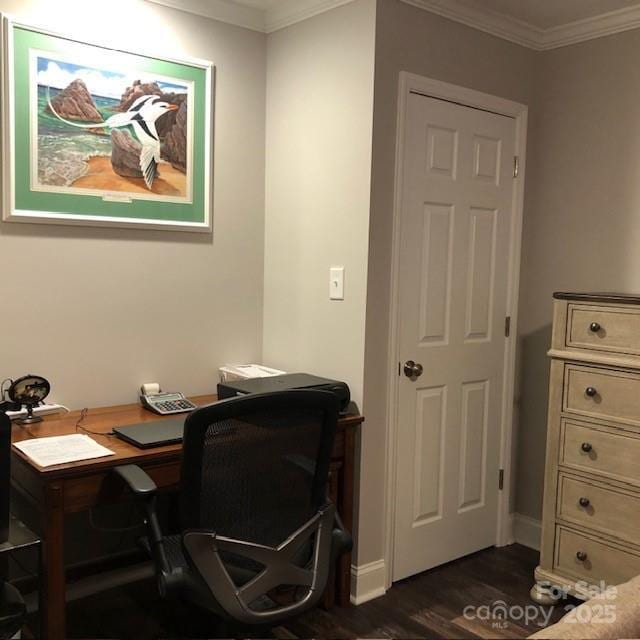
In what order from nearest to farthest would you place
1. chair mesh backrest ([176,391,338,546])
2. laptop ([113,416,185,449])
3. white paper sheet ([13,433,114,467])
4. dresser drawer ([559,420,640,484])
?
chair mesh backrest ([176,391,338,546]) < white paper sheet ([13,433,114,467]) < laptop ([113,416,185,449]) < dresser drawer ([559,420,640,484])

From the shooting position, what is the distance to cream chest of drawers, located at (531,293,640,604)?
8.52 feet

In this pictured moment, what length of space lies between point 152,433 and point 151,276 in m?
0.81

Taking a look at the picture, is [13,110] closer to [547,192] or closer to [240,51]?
[240,51]

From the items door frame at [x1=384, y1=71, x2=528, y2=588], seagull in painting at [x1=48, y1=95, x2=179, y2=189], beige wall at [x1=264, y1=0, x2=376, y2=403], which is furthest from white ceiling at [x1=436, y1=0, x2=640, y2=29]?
seagull in painting at [x1=48, y1=95, x2=179, y2=189]

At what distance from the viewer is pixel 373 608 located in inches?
110

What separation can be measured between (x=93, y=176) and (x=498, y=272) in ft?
5.90

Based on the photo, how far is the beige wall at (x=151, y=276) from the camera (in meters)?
2.65

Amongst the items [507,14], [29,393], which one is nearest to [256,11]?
[507,14]

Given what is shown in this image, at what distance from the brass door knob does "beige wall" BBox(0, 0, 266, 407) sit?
0.75 metres

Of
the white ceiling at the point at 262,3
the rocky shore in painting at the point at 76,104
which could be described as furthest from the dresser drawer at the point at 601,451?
the rocky shore in painting at the point at 76,104

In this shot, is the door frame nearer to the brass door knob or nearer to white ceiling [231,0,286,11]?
the brass door knob

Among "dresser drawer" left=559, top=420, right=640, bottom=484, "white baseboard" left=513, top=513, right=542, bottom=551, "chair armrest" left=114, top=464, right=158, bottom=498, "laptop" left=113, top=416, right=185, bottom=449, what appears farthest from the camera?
"white baseboard" left=513, top=513, right=542, bottom=551

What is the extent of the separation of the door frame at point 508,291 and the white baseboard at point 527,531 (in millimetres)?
35

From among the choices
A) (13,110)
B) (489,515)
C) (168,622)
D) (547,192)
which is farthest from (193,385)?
(547,192)
